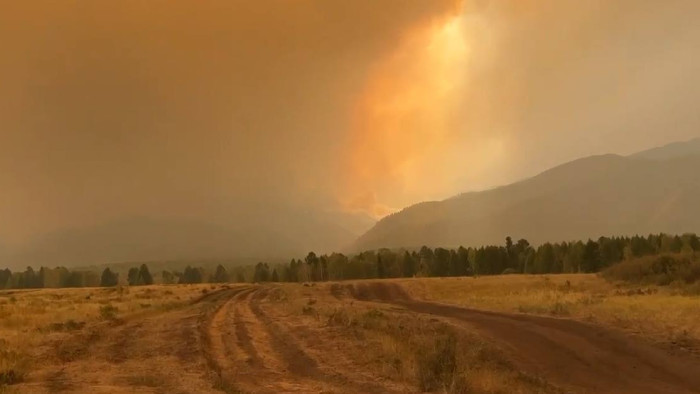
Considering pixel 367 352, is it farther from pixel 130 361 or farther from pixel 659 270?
pixel 659 270

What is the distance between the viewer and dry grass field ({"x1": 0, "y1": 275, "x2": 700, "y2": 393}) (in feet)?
54.1

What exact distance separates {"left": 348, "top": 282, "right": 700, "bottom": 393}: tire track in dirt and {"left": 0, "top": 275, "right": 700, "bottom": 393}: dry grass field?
47 millimetres

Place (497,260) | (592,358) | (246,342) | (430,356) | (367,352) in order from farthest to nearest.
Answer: (497,260) → (246,342) → (367,352) → (592,358) → (430,356)

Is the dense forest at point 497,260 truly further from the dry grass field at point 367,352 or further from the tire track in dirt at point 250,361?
the tire track in dirt at point 250,361

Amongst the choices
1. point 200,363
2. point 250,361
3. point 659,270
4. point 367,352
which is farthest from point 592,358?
point 659,270

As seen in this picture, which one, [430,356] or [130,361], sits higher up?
[430,356]

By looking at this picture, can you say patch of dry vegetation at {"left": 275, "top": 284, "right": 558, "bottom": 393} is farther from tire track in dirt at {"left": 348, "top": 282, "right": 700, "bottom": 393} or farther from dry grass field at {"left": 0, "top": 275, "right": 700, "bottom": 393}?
tire track in dirt at {"left": 348, "top": 282, "right": 700, "bottom": 393}

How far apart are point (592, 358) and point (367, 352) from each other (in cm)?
891

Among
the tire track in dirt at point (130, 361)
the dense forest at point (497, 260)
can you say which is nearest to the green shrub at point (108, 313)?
the tire track in dirt at point (130, 361)

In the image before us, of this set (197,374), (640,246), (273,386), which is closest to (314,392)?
(273,386)

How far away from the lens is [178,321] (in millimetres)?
36531

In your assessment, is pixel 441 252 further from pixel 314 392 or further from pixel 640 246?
pixel 314 392

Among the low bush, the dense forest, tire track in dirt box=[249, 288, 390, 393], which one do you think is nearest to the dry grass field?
tire track in dirt box=[249, 288, 390, 393]

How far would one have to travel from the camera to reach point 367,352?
845 inches
